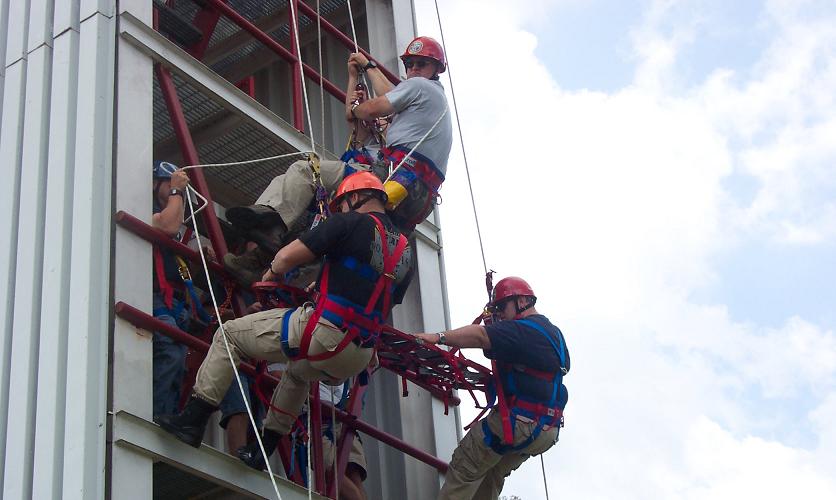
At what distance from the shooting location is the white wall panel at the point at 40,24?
11336mm

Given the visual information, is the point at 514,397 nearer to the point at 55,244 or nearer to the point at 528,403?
the point at 528,403

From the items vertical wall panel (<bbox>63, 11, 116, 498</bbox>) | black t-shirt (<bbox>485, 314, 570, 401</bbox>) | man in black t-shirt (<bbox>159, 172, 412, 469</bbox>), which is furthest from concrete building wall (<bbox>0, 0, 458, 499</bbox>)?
black t-shirt (<bbox>485, 314, 570, 401</bbox>)

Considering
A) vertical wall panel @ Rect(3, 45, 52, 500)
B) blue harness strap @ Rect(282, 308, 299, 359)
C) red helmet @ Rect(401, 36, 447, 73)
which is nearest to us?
vertical wall panel @ Rect(3, 45, 52, 500)

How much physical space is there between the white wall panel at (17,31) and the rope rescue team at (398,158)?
7.73 ft

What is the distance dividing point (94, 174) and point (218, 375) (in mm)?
1793

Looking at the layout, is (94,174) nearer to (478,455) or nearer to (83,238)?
(83,238)

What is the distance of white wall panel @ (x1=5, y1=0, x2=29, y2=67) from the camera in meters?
11.5

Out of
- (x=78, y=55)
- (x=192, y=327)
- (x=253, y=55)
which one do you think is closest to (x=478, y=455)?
(x=192, y=327)

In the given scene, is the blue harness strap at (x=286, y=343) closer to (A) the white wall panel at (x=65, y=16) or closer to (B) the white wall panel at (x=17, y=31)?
(A) the white wall panel at (x=65, y=16)

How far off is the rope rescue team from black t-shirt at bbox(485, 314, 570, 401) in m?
1.42

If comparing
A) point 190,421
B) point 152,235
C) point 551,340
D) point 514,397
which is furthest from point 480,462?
point 152,235

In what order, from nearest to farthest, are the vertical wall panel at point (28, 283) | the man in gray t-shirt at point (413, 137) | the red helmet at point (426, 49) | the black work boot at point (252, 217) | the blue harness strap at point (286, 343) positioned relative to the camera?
the vertical wall panel at point (28, 283) → the blue harness strap at point (286, 343) → the black work boot at point (252, 217) → the man in gray t-shirt at point (413, 137) → the red helmet at point (426, 49)

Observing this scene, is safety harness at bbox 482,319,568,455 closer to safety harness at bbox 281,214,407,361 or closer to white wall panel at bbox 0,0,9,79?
safety harness at bbox 281,214,407,361

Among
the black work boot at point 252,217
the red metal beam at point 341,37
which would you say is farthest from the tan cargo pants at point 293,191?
the red metal beam at point 341,37
